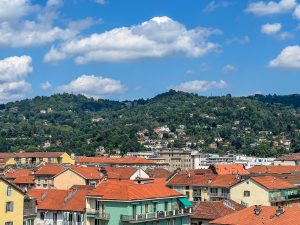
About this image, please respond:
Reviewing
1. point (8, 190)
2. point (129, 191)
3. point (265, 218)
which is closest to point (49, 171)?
point (129, 191)

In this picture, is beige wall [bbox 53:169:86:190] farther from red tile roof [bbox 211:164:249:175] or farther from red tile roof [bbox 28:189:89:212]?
red tile roof [bbox 211:164:249:175]

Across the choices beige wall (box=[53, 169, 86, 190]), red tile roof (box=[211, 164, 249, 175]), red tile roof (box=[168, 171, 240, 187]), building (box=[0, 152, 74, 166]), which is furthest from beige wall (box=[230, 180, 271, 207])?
building (box=[0, 152, 74, 166])

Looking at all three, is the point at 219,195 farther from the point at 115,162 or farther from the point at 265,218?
the point at 115,162

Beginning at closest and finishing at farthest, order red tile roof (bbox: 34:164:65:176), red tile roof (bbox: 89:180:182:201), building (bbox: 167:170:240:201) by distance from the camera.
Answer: red tile roof (bbox: 89:180:182:201) < building (bbox: 167:170:240:201) < red tile roof (bbox: 34:164:65:176)

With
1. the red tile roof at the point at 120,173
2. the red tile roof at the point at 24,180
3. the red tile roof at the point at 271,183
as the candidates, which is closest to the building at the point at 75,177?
the red tile roof at the point at 120,173

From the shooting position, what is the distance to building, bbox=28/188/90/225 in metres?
68.7

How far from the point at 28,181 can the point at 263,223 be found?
66.7m

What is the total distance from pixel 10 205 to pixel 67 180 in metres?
46.6

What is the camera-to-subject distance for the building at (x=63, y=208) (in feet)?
225

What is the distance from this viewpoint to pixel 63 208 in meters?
69.7

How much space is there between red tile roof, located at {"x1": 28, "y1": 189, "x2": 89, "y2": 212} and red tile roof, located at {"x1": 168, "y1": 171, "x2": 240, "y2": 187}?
1105 inches

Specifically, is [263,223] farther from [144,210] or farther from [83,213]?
[83,213]

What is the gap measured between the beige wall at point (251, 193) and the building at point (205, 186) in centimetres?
263

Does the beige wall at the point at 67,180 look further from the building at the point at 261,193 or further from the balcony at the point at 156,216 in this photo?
the balcony at the point at 156,216
